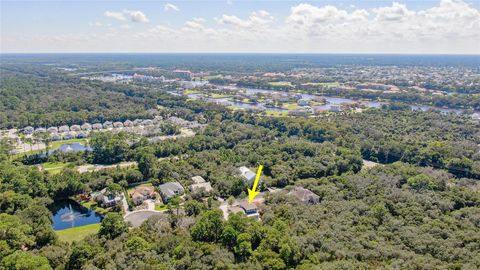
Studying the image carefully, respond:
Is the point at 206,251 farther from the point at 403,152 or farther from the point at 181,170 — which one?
the point at 403,152

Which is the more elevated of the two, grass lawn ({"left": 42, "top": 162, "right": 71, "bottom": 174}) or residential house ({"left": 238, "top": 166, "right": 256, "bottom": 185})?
residential house ({"left": 238, "top": 166, "right": 256, "bottom": 185})

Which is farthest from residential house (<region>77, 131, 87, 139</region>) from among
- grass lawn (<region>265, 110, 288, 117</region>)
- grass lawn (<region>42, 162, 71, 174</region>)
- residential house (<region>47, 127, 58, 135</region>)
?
grass lawn (<region>265, 110, 288, 117</region>)

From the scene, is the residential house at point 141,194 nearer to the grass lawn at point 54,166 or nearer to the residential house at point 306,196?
the grass lawn at point 54,166

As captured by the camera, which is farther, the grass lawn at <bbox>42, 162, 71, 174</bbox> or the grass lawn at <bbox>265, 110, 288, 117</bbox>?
the grass lawn at <bbox>265, 110, 288, 117</bbox>

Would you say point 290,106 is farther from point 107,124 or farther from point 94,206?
point 94,206

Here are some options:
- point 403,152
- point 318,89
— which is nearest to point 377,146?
point 403,152

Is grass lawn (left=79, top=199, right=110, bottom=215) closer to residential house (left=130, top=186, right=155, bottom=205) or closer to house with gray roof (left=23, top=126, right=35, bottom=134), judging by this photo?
residential house (left=130, top=186, right=155, bottom=205)
